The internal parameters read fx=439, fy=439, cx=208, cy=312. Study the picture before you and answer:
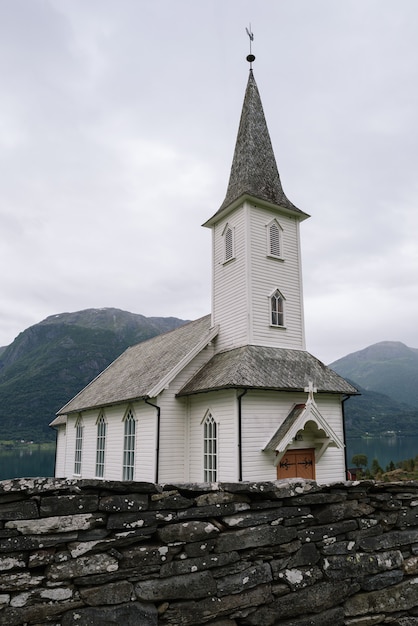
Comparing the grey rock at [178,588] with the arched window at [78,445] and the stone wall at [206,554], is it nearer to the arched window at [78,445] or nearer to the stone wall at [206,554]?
the stone wall at [206,554]

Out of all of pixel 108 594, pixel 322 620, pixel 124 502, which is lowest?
pixel 322 620

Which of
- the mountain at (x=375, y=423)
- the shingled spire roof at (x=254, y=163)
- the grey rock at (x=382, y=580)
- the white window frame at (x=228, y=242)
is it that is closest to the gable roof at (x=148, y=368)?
the white window frame at (x=228, y=242)

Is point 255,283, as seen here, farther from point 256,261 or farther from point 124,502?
point 124,502

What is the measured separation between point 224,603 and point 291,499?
1240 millimetres

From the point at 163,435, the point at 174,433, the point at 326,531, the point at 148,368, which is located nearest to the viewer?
the point at 326,531

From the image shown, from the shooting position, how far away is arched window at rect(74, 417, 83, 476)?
24688 millimetres

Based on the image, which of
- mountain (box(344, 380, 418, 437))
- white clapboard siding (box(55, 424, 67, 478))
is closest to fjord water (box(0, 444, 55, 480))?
white clapboard siding (box(55, 424, 67, 478))

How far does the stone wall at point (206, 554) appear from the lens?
3.76 m

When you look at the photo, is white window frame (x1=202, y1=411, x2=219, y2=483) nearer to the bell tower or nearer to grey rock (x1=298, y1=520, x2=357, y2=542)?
the bell tower

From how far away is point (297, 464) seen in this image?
15.6 metres

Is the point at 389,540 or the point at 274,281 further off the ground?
the point at 274,281

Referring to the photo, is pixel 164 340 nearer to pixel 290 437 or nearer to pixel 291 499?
pixel 290 437

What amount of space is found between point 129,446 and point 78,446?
836 centimetres

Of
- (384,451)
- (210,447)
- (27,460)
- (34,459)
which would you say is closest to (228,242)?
(210,447)
